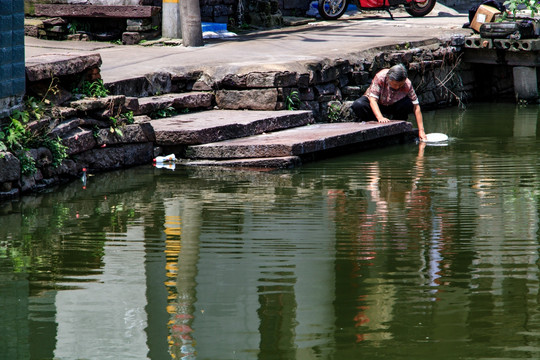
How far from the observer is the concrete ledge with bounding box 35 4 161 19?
13.2 meters

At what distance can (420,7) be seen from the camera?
17.1 meters

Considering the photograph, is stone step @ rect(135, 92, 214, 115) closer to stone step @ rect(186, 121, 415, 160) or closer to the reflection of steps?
the reflection of steps

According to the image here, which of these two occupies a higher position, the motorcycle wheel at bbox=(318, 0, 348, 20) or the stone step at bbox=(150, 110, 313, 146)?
the motorcycle wheel at bbox=(318, 0, 348, 20)

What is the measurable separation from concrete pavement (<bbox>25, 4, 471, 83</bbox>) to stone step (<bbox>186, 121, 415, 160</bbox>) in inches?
51.7

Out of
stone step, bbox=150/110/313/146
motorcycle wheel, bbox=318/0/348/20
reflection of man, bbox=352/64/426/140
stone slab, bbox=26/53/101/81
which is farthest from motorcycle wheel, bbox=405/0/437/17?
stone slab, bbox=26/53/101/81

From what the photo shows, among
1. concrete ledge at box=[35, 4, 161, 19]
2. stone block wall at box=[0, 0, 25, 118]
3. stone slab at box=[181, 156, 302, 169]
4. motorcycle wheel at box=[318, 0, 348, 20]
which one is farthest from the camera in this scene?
motorcycle wheel at box=[318, 0, 348, 20]

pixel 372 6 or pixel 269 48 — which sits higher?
pixel 372 6

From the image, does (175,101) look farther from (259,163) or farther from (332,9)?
(332,9)

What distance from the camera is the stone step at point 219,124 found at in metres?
8.96

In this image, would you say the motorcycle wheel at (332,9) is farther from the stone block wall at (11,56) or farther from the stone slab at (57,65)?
the stone block wall at (11,56)

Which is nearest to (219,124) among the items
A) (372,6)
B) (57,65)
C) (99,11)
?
(57,65)

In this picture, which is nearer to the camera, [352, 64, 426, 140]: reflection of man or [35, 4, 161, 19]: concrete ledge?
[352, 64, 426, 140]: reflection of man

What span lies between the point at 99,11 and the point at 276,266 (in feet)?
Answer: 29.8

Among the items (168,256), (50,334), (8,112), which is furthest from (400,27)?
(50,334)
